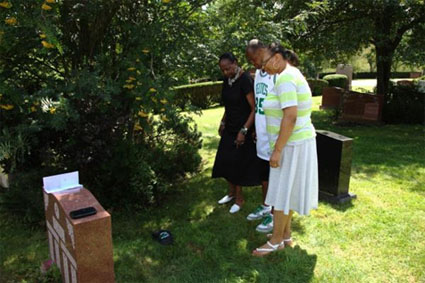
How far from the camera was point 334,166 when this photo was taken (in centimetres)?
470

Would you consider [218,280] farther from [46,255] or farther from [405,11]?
[405,11]

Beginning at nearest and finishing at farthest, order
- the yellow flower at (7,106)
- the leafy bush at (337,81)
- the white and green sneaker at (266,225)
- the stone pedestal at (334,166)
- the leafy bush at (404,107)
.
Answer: the yellow flower at (7,106) → the white and green sneaker at (266,225) → the stone pedestal at (334,166) → the leafy bush at (404,107) → the leafy bush at (337,81)

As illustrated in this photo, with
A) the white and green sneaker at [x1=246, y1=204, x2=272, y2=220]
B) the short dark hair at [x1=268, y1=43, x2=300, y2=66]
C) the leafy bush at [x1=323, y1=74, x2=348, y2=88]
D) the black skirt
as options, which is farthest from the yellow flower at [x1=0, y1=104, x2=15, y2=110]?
the leafy bush at [x1=323, y1=74, x2=348, y2=88]

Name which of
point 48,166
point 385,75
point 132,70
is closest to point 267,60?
point 132,70

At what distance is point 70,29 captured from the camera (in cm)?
448

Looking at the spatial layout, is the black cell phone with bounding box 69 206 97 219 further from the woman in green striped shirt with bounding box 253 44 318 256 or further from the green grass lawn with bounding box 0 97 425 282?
the woman in green striped shirt with bounding box 253 44 318 256

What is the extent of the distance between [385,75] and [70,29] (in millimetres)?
9445

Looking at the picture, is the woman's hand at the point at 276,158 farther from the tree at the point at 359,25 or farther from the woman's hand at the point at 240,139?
the tree at the point at 359,25

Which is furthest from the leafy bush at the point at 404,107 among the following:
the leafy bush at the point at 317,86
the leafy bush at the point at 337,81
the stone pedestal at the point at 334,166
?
the leafy bush at the point at 337,81

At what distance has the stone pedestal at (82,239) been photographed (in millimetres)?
2516

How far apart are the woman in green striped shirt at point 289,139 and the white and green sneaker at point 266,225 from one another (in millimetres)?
552

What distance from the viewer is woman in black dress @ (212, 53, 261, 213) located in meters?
3.98

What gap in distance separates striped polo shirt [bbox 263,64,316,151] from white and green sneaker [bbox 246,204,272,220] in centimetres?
121

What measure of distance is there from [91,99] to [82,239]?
1.88 m
